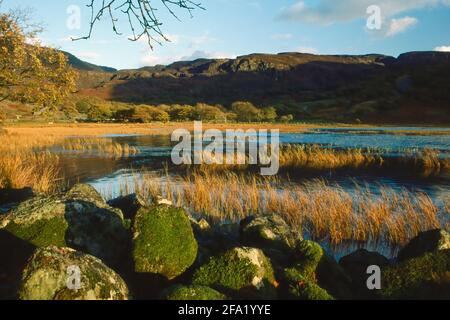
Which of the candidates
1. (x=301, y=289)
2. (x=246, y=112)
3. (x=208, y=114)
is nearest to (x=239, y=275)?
(x=301, y=289)

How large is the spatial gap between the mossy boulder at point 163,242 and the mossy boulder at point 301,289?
4.46ft

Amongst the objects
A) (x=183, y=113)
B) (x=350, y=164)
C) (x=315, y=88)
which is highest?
(x=315, y=88)

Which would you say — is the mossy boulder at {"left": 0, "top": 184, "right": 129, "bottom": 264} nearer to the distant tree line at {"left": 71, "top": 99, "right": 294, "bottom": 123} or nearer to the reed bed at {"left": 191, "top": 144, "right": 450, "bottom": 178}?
the reed bed at {"left": 191, "top": 144, "right": 450, "bottom": 178}

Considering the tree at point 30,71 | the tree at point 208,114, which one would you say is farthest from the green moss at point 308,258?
the tree at point 208,114

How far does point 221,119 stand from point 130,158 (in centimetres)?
6216

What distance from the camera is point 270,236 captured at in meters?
7.25

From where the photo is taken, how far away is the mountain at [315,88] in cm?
9544

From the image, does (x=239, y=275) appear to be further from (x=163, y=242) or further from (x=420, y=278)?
(x=420, y=278)

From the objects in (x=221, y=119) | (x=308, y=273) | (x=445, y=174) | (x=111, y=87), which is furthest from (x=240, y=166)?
(x=111, y=87)

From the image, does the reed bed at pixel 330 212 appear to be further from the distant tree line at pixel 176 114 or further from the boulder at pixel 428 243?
the distant tree line at pixel 176 114

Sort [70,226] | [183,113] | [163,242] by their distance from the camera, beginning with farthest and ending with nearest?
[183,113], [70,226], [163,242]

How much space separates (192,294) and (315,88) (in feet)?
518

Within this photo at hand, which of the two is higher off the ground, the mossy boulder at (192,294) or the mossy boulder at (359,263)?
the mossy boulder at (192,294)

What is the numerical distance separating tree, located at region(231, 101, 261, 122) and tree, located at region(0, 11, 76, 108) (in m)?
73.8
